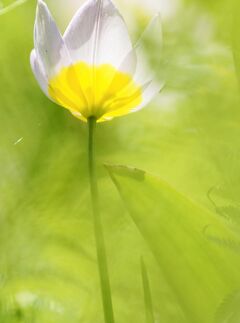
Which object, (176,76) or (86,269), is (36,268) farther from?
(176,76)

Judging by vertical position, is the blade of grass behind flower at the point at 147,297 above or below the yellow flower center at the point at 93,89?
below

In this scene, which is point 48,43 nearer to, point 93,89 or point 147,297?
point 93,89

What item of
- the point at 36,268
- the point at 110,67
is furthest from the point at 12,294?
the point at 110,67

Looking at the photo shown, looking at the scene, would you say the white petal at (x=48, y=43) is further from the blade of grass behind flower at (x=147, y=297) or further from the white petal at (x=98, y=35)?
the blade of grass behind flower at (x=147, y=297)

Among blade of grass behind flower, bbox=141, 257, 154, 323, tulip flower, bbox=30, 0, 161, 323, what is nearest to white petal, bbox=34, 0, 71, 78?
tulip flower, bbox=30, 0, 161, 323

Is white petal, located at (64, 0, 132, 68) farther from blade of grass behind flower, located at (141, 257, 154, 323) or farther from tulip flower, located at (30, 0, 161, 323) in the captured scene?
blade of grass behind flower, located at (141, 257, 154, 323)

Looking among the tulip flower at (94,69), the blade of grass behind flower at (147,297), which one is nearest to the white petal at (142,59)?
the tulip flower at (94,69)

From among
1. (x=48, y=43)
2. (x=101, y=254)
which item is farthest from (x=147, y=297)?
(x=48, y=43)
